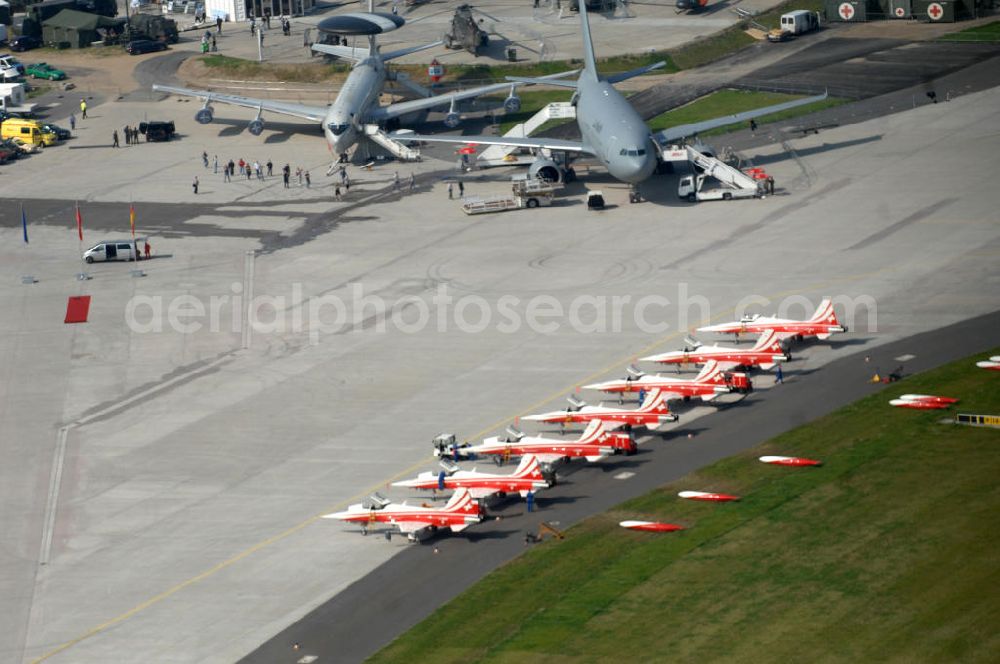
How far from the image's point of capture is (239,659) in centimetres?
6675

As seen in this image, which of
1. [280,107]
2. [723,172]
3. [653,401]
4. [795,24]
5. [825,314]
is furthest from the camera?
[795,24]

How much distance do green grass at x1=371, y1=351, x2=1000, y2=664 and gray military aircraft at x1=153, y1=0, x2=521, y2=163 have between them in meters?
74.2

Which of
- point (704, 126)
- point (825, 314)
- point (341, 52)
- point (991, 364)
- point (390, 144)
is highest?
point (341, 52)

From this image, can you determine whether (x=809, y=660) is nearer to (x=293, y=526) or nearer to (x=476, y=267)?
(x=293, y=526)

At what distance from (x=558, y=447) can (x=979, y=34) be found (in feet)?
369

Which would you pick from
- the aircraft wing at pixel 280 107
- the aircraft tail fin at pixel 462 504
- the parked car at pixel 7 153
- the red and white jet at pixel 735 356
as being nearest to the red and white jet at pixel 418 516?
the aircraft tail fin at pixel 462 504

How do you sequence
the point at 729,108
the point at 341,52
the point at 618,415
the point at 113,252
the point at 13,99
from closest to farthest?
the point at 618,415 < the point at 113,252 < the point at 729,108 < the point at 341,52 < the point at 13,99

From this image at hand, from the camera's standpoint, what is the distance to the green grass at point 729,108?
15274 centimetres

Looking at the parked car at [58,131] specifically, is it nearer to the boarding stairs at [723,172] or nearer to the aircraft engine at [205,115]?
the aircraft engine at [205,115]

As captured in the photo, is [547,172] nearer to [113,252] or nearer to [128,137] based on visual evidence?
[113,252]

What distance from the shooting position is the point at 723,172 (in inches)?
5084

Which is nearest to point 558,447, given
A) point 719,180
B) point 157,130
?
point 719,180

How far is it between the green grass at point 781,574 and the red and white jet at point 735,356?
9.58 metres

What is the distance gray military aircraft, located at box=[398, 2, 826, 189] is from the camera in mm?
123750
